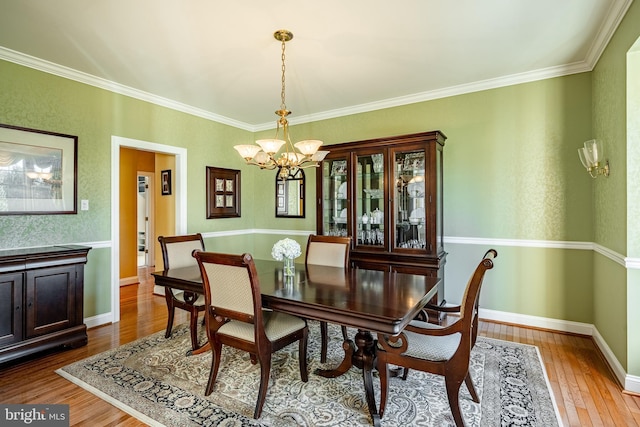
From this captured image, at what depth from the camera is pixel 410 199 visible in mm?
3529

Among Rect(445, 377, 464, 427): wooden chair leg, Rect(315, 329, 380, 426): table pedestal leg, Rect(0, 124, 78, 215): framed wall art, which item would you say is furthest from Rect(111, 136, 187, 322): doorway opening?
Rect(445, 377, 464, 427): wooden chair leg

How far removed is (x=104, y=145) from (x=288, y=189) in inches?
95.1

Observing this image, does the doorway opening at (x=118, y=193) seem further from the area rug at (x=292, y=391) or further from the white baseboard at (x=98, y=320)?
the area rug at (x=292, y=391)

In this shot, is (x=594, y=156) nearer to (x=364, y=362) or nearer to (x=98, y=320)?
(x=364, y=362)

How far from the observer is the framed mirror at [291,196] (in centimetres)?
489

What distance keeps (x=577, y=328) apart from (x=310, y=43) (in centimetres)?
366

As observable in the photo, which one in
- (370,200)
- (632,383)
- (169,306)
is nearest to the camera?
(632,383)

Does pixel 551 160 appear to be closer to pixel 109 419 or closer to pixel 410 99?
pixel 410 99

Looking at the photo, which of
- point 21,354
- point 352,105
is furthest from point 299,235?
point 21,354

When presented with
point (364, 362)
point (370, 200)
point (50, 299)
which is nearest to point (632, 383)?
point (364, 362)

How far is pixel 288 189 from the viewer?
5.01 metres

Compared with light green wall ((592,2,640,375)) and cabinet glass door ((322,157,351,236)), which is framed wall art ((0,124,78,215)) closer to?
cabinet glass door ((322,157,351,236))

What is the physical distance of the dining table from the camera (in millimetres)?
1697

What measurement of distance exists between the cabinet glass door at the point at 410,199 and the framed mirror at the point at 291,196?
67.6 inches
